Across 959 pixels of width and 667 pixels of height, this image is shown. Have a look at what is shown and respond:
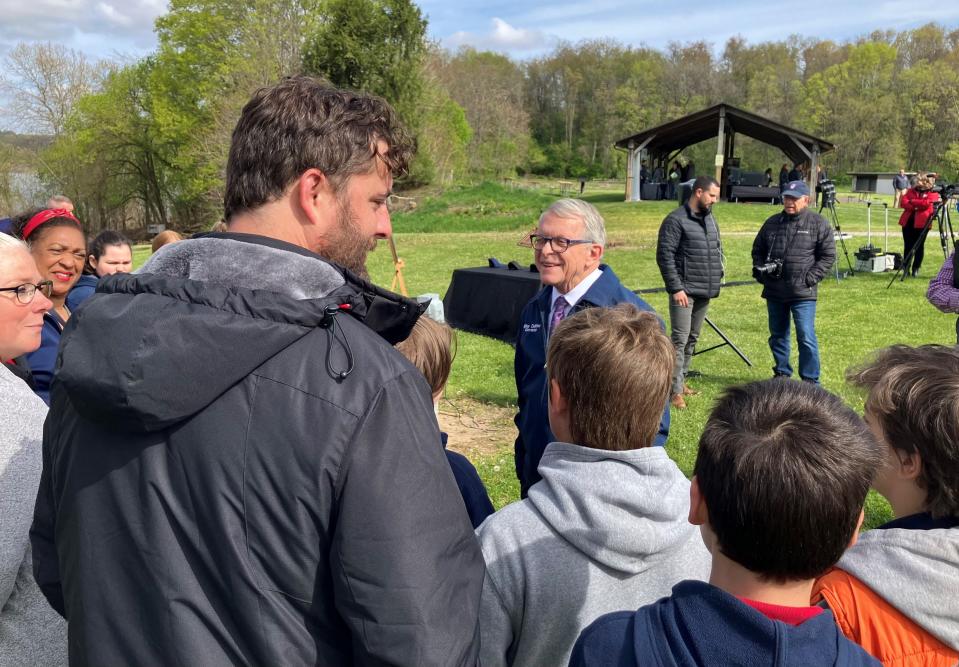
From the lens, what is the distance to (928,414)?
1583 millimetres

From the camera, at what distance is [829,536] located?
3.77 feet

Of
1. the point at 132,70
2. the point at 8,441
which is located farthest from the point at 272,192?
the point at 132,70

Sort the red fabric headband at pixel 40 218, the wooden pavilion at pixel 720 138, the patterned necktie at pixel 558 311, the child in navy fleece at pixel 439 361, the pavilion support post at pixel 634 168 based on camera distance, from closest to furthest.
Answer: the child in navy fleece at pixel 439 361, the patterned necktie at pixel 558 311, the red fabric headband at pixel 40 218, the wooden pavilion at pixel 720 138, the pavilion support post at pixel 634 168

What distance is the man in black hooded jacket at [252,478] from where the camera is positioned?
1.01 meters

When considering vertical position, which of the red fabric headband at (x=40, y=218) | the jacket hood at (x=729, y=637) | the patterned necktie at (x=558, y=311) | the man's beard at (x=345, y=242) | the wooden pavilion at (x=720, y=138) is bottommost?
the jacket hood at (x=729, y=637)

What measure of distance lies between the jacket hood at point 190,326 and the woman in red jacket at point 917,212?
532 inches

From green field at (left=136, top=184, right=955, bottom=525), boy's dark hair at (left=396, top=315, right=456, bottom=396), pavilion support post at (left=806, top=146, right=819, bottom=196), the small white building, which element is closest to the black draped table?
green field at (left=136, top=184, right=955, bottom=525)

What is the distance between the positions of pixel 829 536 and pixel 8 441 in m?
1.69

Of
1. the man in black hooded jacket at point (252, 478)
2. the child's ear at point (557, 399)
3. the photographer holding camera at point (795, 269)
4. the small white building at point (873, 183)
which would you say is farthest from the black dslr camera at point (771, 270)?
the small white building at point (873, 183)

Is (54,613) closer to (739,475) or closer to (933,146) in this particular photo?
(739,475)

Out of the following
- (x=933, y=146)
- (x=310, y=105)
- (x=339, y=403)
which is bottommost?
(x=339, y=403)

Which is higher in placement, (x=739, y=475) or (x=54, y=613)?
(x=739, y=475)

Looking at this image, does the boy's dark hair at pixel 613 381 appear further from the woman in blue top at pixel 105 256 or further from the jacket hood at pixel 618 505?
the woman in blue top at pixel 105 256

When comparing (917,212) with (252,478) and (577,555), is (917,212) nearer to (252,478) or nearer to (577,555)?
(577,555)
